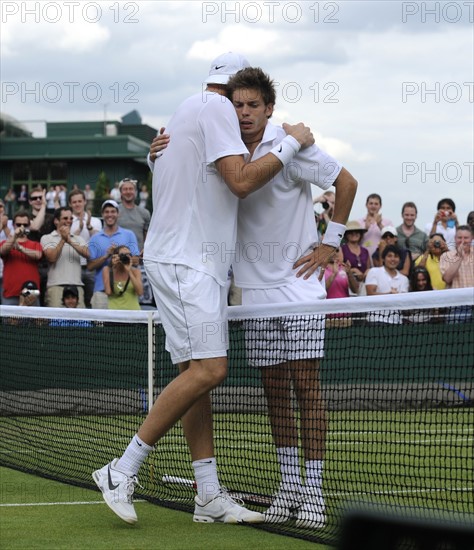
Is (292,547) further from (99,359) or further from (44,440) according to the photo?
(99,359)

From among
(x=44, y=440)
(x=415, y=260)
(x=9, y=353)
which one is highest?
(x=415, y=260)

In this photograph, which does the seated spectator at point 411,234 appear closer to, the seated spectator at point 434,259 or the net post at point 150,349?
the seated spectator at point 434,259

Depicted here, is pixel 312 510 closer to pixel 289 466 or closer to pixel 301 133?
pixel 289 466

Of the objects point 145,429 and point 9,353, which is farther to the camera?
point 9,353

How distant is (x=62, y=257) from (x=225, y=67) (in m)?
7.39

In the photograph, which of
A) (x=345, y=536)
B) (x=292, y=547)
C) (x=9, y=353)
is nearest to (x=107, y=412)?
(x=9, y=353)

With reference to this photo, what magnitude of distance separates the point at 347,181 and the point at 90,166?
61.8 m

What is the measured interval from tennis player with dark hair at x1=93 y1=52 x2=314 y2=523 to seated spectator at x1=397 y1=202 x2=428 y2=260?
916 centimetres

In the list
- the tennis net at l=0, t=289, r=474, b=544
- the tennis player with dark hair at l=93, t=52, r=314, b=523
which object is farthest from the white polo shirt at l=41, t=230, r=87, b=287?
the tennis player with dark hair at l=93, t=52, r=314, b=523

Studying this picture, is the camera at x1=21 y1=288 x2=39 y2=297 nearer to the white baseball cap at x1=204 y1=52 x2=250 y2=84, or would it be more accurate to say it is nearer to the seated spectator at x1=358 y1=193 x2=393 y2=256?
the seated spectator at x1=358 y1=193 x2=393 y2=256

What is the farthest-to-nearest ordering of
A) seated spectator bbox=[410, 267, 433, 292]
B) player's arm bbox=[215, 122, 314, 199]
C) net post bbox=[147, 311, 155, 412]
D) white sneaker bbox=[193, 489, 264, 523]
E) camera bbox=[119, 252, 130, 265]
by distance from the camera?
1. seated spectator bbox=[410, 267, 433, 292]
2. camera bbox=[119, 252, 130, 265]
3. net post bbox=[147, 311, 155, 412]
4. white sneaker bbox=[193, 489, 264, 523]
5. player's arm bbox=[215, 122, 314, 199]

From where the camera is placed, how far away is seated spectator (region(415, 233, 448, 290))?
13500 mm

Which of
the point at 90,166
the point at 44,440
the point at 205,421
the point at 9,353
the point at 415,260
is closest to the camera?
the point at 205,421

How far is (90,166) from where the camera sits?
6625 centimetres
